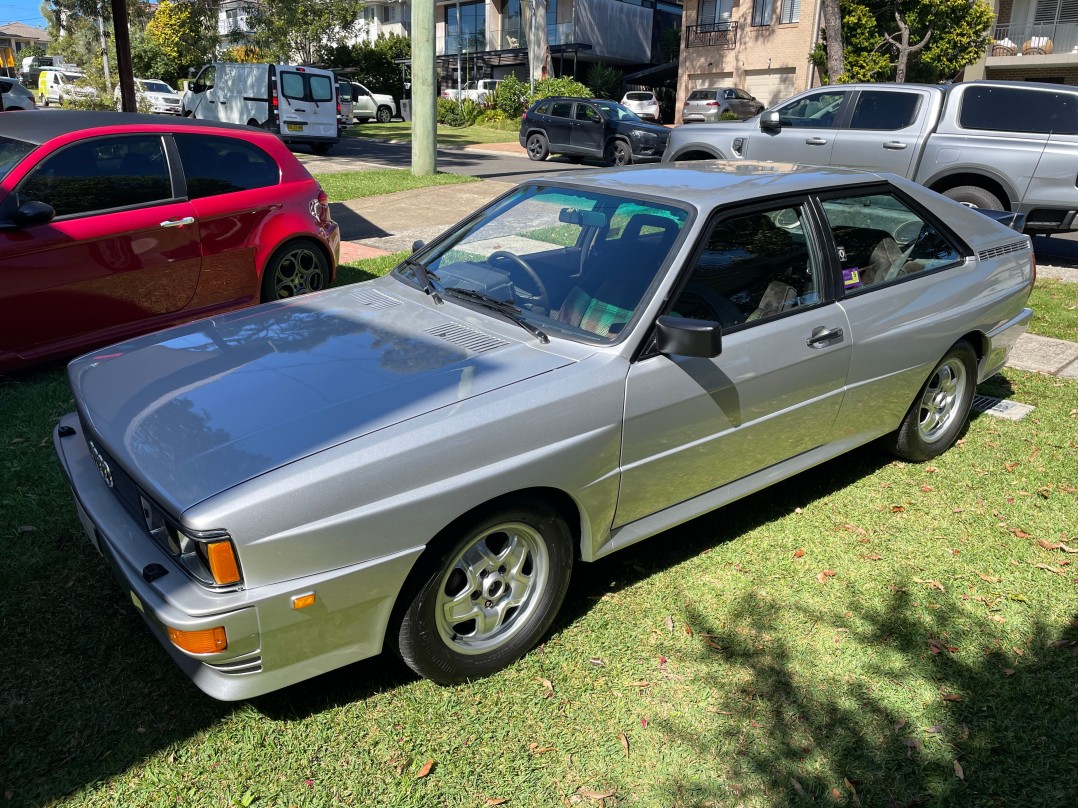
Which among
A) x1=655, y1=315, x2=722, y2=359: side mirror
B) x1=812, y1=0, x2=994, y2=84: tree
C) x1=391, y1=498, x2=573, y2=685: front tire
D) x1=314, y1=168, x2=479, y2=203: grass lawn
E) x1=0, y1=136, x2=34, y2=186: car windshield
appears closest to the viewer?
x1=391, y1=498, x2=573, y2=685: front tire

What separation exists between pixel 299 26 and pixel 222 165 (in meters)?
36.5

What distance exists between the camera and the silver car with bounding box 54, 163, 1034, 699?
8.35ft

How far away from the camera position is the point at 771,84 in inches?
1442

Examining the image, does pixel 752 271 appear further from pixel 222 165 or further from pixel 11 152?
pixel 11 152

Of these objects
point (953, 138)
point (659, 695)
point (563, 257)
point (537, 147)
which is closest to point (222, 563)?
point (659, 695)

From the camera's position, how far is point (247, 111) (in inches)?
885

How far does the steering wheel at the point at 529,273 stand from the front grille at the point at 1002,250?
8.50ft

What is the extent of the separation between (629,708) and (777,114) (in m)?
10.2

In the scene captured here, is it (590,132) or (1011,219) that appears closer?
(1011,219)

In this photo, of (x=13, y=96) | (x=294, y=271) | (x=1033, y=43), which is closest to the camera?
(x=294, y=271)

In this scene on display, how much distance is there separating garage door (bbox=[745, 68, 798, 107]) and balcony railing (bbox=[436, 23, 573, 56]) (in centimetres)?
1070

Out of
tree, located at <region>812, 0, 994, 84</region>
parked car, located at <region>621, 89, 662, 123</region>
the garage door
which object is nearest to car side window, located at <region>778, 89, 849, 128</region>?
tree, located at <region>812, 0, 994, 84</region>

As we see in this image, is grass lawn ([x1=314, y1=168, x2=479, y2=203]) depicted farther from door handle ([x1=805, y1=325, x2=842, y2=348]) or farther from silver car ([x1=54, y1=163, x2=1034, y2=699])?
door handle ([x1=805, y1=325, x2=842, y2=348])

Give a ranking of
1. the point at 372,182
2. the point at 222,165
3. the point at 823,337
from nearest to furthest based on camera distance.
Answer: the point at 823,337, the point at 222,165, the point at 372,182
